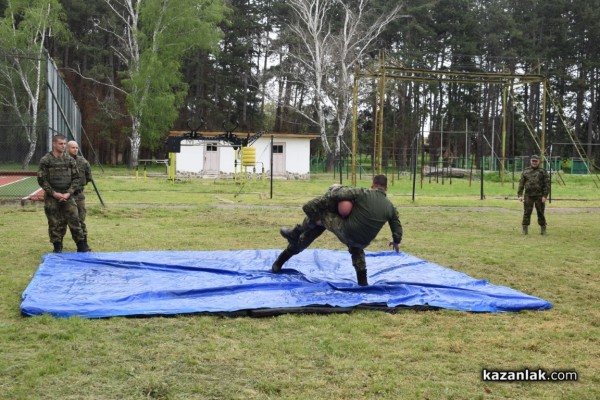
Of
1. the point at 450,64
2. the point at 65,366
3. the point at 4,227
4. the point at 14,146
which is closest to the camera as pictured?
the point at 65,366

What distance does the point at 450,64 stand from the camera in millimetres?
56469

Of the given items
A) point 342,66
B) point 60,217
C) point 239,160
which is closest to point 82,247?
point 60,217

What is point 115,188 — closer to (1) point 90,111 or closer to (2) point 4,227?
(2) point 4,227

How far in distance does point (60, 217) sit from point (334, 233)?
445 cm

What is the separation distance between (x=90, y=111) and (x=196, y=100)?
8791 mm

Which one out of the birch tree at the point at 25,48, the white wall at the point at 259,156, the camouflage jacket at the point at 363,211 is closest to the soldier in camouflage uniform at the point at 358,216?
the camouflage jacket at the point at 363,211

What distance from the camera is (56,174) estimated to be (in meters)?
9.21

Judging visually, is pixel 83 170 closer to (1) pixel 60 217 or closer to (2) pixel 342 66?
(1) pixel 60 217

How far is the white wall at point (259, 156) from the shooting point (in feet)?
127

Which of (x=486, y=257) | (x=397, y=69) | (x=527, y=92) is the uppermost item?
(x=527, y=92)

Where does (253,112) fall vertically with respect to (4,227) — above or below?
above

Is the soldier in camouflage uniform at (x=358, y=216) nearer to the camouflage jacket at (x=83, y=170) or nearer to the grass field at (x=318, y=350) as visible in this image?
the grass field at (x=318, y=350)

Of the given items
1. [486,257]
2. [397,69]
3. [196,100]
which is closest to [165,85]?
[196,100]

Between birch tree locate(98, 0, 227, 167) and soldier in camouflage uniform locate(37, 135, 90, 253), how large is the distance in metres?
32.4
